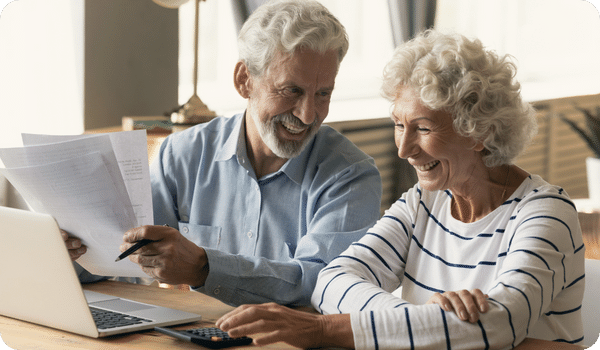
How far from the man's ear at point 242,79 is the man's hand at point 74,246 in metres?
0.66

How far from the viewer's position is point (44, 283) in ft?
3.61

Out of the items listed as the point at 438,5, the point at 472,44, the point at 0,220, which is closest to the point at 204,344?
the point at 0,220

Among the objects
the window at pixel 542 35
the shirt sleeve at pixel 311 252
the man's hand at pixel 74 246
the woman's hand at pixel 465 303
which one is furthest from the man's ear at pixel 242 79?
the window at pixel 542 35

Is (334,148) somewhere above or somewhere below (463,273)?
above

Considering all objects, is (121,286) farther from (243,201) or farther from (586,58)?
(586,58)

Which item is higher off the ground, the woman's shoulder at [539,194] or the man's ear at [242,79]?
the man's ear at [242,79]

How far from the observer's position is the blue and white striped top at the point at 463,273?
1040 millimetres

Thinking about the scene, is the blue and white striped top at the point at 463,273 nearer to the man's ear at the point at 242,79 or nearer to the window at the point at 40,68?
the man's ear at the point at 242,79

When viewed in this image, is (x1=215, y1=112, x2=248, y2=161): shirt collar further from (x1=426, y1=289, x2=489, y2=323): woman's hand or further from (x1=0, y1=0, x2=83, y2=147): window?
(x1=0, y1=0, x2=83, y2=147): window

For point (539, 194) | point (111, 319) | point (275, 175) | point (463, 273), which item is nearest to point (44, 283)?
point (111, 319)

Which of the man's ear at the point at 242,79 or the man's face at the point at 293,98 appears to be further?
the man's ear at the point at 242,79

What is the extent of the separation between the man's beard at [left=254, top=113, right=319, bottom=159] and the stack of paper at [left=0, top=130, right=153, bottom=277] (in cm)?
45

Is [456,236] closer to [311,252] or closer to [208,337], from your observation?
[311,252]

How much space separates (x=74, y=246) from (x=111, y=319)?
228mm
